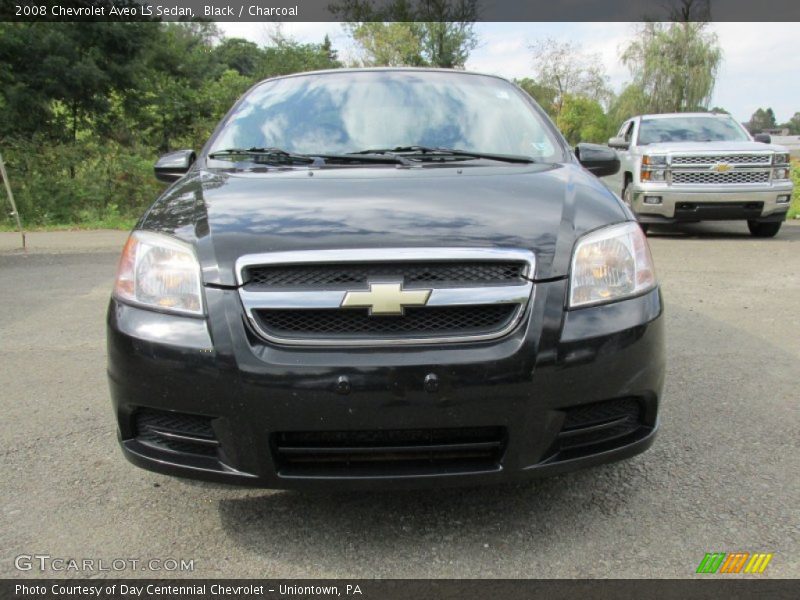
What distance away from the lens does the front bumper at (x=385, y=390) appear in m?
1.99

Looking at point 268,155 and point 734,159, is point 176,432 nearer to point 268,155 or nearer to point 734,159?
point 268,155

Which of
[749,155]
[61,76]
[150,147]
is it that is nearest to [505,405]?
[749,155]

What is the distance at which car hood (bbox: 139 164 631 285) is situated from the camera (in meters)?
2.17

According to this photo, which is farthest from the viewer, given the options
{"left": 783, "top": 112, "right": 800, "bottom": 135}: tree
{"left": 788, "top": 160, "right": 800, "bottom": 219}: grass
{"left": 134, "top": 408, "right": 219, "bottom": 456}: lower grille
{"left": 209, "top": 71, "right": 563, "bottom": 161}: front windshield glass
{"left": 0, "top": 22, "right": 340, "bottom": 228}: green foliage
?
{"left": 783, "top": 112, "right": 800, "bottom": 135}: tree

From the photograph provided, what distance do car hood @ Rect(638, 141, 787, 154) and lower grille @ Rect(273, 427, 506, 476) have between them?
28.4ft

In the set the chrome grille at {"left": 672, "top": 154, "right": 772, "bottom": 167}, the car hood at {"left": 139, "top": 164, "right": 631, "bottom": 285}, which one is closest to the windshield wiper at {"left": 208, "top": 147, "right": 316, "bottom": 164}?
the car hood at {"left": 139, "top": 164, "right": 631, "bottom": 285}

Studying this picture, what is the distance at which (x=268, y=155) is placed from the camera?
3141mm

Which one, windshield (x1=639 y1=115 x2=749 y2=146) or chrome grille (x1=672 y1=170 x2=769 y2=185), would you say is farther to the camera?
windshield (x1=639 y1=115 x2=749 y2=146)

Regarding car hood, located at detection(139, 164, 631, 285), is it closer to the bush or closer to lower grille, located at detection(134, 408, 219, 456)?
lower grille, located at detection(134, 408, 219, 456)

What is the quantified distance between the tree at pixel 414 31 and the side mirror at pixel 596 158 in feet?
134

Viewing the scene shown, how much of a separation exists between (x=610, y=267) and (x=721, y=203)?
820 cm

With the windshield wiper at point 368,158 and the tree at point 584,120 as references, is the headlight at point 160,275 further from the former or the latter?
the tree at point 584,120

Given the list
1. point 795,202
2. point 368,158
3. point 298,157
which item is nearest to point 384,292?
point 368,158

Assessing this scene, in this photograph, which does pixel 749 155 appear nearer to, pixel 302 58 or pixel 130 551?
pixel 130 551
